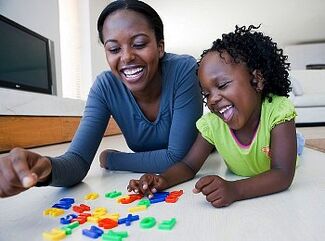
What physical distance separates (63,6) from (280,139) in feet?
11.4

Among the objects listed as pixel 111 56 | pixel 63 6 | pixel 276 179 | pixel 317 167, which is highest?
pixel 63 6

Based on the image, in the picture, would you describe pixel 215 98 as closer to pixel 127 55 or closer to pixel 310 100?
pixel 127 55

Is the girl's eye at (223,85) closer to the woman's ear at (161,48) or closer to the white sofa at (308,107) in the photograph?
the woman's ear at (161,48)

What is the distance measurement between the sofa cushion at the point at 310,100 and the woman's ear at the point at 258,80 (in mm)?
3330

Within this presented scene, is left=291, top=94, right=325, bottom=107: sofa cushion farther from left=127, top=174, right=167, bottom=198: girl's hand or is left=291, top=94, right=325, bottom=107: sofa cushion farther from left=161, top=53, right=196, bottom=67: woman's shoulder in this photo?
left=127, top=174, right=167, bottom=198: girl's hand

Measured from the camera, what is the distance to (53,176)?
812mm

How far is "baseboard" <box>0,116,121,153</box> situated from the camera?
6.69 feet

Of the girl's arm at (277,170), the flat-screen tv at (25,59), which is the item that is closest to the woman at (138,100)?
the girl's arm at (277,170)

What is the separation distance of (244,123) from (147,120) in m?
0.38

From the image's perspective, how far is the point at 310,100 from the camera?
393 centimetres

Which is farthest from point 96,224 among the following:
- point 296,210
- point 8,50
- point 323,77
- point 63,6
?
point 323,77

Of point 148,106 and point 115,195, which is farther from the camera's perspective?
point 148,106

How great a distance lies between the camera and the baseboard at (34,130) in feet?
6.69

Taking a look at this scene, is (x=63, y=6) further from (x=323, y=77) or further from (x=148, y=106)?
(x=323, y=77)
